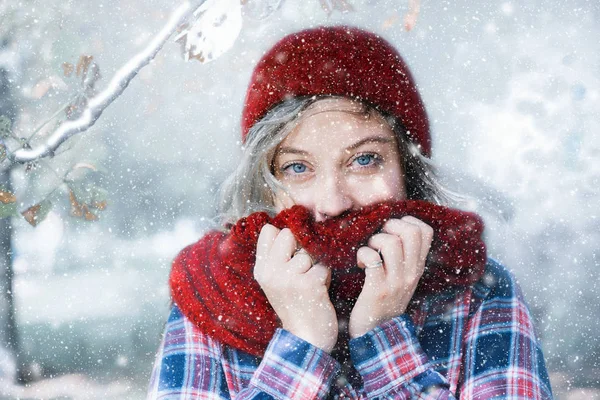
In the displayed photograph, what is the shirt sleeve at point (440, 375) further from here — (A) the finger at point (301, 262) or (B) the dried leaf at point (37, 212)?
(B) the dried leaf at point (37, 212)

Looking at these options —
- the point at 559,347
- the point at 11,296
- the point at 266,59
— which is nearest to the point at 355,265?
the point at 266,59

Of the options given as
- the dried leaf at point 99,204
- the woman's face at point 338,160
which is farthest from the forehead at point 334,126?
the dried leaf at point 99,204

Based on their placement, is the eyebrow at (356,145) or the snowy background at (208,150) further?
the snowy background at (208,150)

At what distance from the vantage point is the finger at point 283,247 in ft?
2.93

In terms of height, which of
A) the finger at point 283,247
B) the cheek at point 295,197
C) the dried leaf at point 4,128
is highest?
Answer: the dried leaf at point 4,128

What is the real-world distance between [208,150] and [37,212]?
2.02 feet

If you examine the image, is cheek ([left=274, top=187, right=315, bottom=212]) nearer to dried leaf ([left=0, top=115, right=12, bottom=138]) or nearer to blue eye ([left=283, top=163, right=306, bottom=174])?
blue eye ([left=283, top=163, right=306, bottom=174])

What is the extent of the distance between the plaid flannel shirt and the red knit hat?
1.02 ft

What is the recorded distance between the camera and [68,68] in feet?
5.75

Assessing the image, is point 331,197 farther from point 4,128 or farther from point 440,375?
point 4,128

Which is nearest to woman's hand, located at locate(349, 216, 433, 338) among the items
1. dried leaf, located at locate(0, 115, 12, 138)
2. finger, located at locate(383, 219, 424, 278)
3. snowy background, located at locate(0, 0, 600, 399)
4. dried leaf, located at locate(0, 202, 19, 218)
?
finger, located at locate(383, 219, 424, 278)

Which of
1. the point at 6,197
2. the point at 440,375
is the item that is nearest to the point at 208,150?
the point at 6,197

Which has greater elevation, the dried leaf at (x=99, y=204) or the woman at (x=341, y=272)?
the woman at (x=341, y=272)

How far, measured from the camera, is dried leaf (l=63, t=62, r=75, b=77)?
5.63ft
